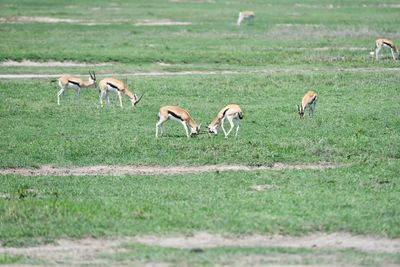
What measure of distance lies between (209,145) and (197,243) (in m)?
6.22

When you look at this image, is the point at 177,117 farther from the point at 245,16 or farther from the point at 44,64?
the point at 245,16

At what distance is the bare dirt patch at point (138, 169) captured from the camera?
1673 centimetres

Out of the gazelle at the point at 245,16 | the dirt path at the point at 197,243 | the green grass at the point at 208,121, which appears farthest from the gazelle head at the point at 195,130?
the gazelle at the point at 245,16

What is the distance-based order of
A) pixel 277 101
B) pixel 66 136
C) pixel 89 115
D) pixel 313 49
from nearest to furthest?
pixel 66 136 < pixel 89 115 < pixel 277 101 < pixel 313 49

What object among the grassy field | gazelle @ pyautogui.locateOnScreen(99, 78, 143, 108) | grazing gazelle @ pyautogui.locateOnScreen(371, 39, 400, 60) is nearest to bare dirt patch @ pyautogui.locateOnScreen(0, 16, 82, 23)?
the grassy field

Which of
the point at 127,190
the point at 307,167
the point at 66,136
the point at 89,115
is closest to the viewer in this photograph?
the point at 127,190

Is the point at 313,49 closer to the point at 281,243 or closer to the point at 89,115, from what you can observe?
the point at 89,115

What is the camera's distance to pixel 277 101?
79.6ft

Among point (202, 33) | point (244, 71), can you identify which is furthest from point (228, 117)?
point (202, 33)

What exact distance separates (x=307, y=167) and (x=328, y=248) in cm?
517

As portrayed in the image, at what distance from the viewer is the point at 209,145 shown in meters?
18.3

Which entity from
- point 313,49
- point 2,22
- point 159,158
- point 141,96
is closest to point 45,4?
point 2,22

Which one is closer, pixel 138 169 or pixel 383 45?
A: pixel 138 169

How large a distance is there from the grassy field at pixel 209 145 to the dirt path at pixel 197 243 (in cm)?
15
